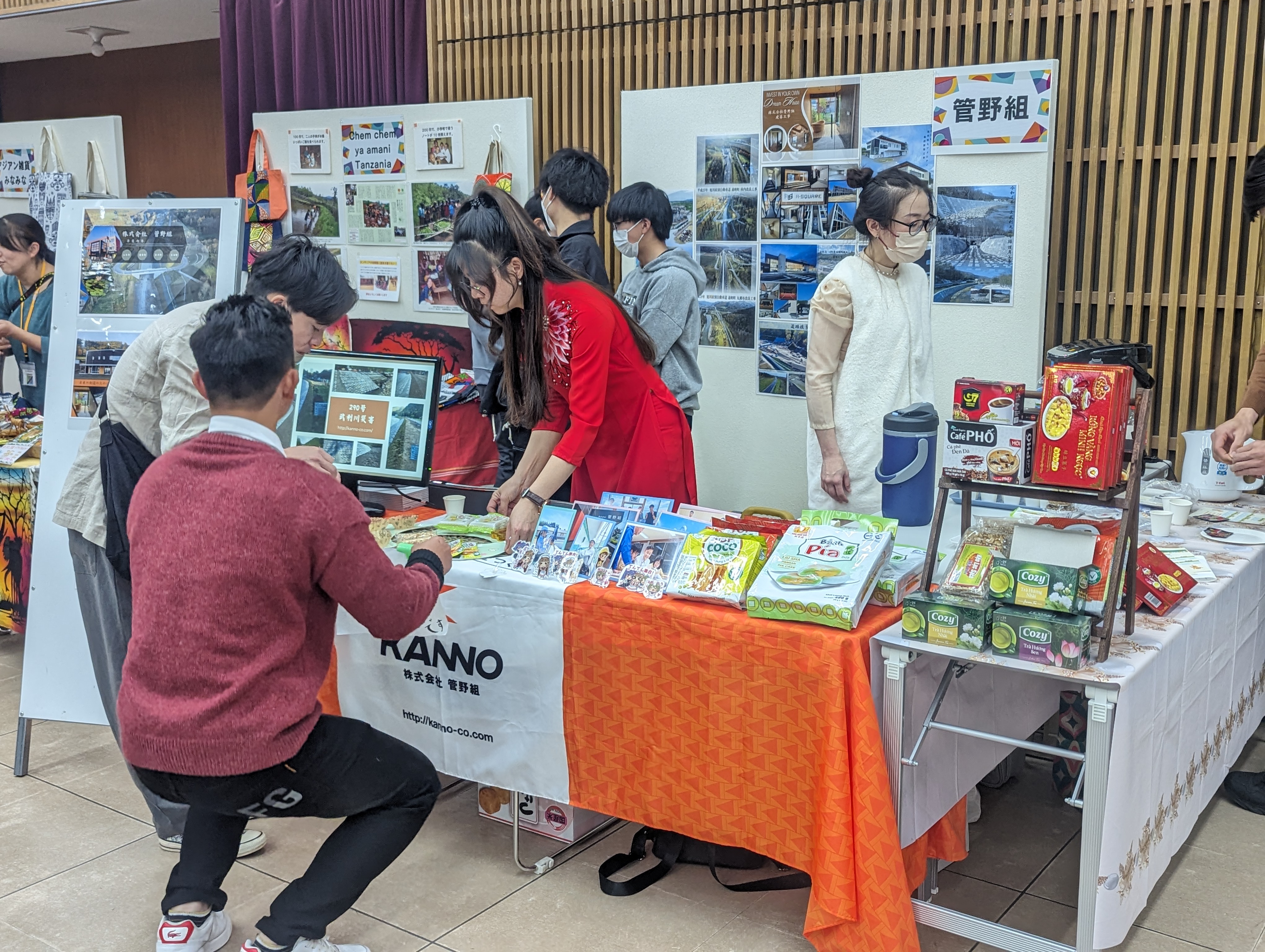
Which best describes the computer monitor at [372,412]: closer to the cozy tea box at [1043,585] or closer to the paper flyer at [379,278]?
the cozy tea box at [1043,585]

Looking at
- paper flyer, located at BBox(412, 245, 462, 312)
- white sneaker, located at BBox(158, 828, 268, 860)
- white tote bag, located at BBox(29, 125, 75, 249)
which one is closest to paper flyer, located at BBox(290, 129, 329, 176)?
paper flyer, located at BBox(412, 245, 462, 312)

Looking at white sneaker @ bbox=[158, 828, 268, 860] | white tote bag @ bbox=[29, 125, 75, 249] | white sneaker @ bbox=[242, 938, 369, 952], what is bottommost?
white sneaker @ bbox=[158, 828, 268, 860]

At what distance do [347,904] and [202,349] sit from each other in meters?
1.11

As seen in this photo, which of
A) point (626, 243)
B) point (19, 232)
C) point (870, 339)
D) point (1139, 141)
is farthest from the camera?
point (19, 232)

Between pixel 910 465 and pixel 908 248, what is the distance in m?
0.67

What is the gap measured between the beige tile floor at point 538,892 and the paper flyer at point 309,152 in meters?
3.47

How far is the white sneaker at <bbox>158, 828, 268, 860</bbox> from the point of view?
9.64 feet

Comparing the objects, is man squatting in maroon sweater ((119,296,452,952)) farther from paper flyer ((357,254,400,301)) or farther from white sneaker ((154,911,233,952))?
paper flyer ((357,254,400,301))

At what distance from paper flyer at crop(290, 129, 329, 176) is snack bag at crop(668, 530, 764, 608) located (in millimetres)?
3962

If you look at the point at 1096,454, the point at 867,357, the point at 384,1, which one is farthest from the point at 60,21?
the point at 1096,454

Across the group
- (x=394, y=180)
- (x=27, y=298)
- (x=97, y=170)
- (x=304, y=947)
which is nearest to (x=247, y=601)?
Result: (x=304, y=947)

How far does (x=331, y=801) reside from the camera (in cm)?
218

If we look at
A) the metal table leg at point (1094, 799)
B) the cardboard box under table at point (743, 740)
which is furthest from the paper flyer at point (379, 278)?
the metal table leg at point (1094, 799)

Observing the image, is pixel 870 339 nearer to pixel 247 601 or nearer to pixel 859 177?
pixel 859 177
